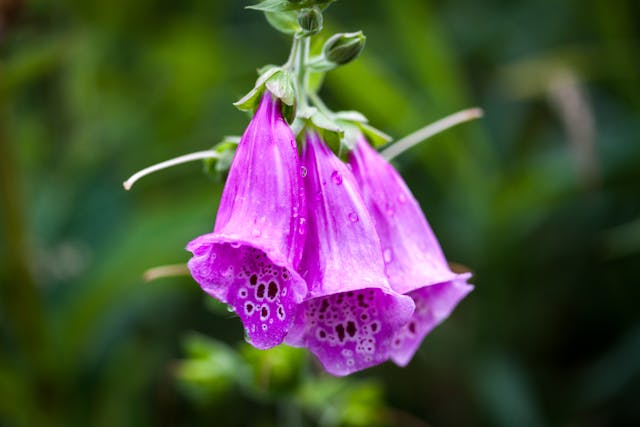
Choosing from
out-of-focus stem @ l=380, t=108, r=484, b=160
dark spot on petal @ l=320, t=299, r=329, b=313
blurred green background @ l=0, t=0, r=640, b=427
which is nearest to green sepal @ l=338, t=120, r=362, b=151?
out-of-focus stem @ l=380, t=108, r=484, b=160

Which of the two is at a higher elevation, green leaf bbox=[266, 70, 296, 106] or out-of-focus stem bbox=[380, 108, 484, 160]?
green leaf bbox=[266, 70, 296, 106]

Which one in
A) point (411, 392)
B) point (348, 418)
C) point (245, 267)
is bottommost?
point (411, 392)

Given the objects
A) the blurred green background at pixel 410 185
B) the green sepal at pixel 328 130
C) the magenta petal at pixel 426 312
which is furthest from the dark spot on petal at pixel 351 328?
the blurred green background at pixel 410 185

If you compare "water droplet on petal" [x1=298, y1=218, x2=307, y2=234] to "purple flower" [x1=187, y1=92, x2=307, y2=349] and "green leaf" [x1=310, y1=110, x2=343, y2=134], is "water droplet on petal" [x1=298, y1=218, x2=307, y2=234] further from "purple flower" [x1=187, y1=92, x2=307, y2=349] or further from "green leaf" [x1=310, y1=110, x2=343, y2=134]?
"green leaf" [x1=310, y1=110, x2=343, y2=134]

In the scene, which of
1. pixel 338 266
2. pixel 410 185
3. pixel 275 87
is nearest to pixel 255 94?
pixel 275 87

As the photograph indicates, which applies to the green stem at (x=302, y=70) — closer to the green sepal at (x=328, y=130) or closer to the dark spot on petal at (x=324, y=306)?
the green sepal at (x=328, y=130)

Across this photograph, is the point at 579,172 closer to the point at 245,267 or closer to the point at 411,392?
the point at 411,392

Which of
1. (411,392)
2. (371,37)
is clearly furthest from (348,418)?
(371,37)
